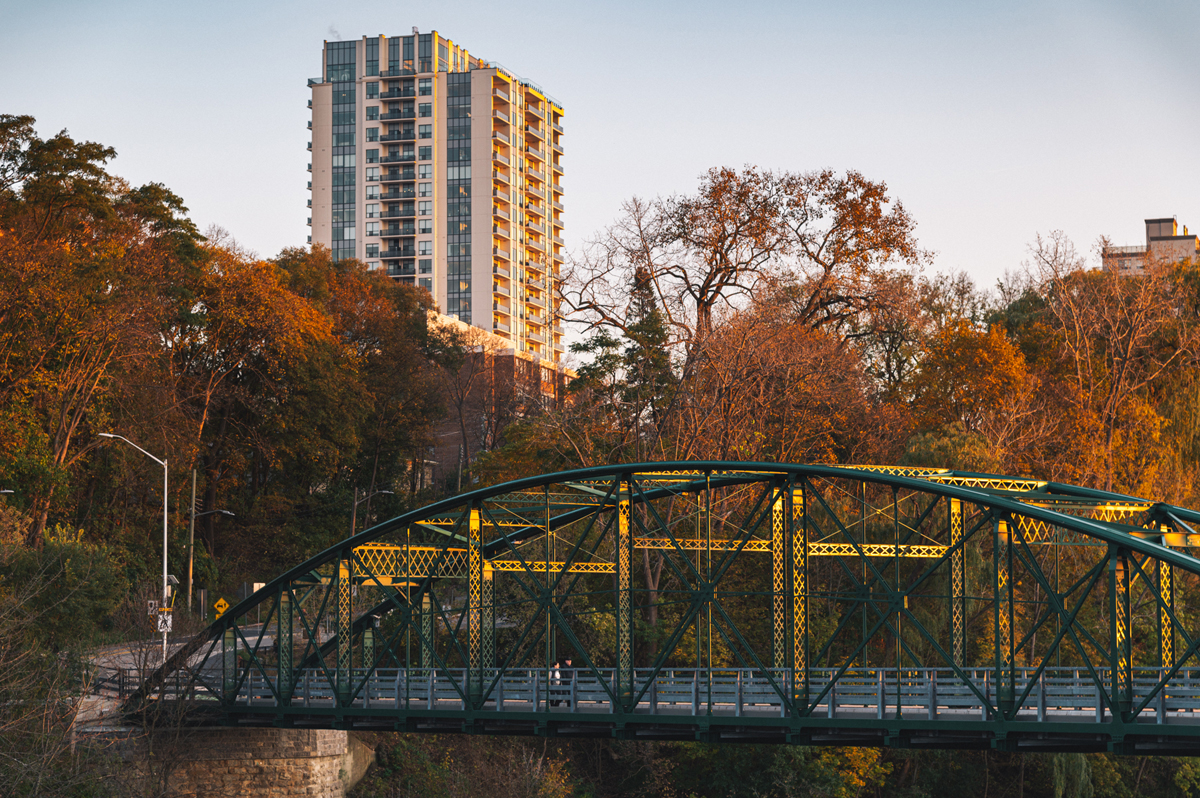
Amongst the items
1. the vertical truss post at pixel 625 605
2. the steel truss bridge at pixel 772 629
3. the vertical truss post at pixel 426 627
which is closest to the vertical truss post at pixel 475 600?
the steel truss bridge at pixel 772 629

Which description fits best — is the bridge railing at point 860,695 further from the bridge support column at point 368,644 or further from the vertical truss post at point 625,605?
the bridge support column at point 368,644

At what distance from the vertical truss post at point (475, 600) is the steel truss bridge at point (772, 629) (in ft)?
0.22

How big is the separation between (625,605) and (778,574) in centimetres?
1108

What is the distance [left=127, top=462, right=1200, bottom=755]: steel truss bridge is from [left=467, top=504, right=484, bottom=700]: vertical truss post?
7 centimetres

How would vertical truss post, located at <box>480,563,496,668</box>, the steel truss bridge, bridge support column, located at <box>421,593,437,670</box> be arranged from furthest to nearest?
bridge support column, located at <box>421,593,437,670</box> → vertical truss post, located at <box>480,563,496,668</box> → the steel truss bridge

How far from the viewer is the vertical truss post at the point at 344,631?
3453cm

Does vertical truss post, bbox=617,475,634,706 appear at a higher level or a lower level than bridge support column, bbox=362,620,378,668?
higher

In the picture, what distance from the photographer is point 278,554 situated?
68.5m

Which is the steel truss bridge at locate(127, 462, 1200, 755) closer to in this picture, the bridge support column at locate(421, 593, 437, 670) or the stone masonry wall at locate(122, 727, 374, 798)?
the bridge support column at locate(421, 593, 437, 670)

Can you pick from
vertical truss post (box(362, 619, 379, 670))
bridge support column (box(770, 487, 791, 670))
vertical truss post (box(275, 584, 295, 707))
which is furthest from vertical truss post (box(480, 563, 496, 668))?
bridge support column (box(770, 487, 791, 670))

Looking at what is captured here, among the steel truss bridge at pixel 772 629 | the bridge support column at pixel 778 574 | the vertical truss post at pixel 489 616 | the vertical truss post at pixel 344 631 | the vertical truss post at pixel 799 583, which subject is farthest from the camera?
the vertical truss post at pixel 344 631

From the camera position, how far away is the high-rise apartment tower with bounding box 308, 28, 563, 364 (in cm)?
12462

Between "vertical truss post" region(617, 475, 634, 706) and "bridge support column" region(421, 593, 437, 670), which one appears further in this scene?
"bridge support column" region(421, 593, 437, 670)

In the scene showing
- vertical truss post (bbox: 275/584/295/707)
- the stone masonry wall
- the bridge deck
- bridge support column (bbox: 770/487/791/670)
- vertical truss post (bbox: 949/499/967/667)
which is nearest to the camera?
the bridge deck
